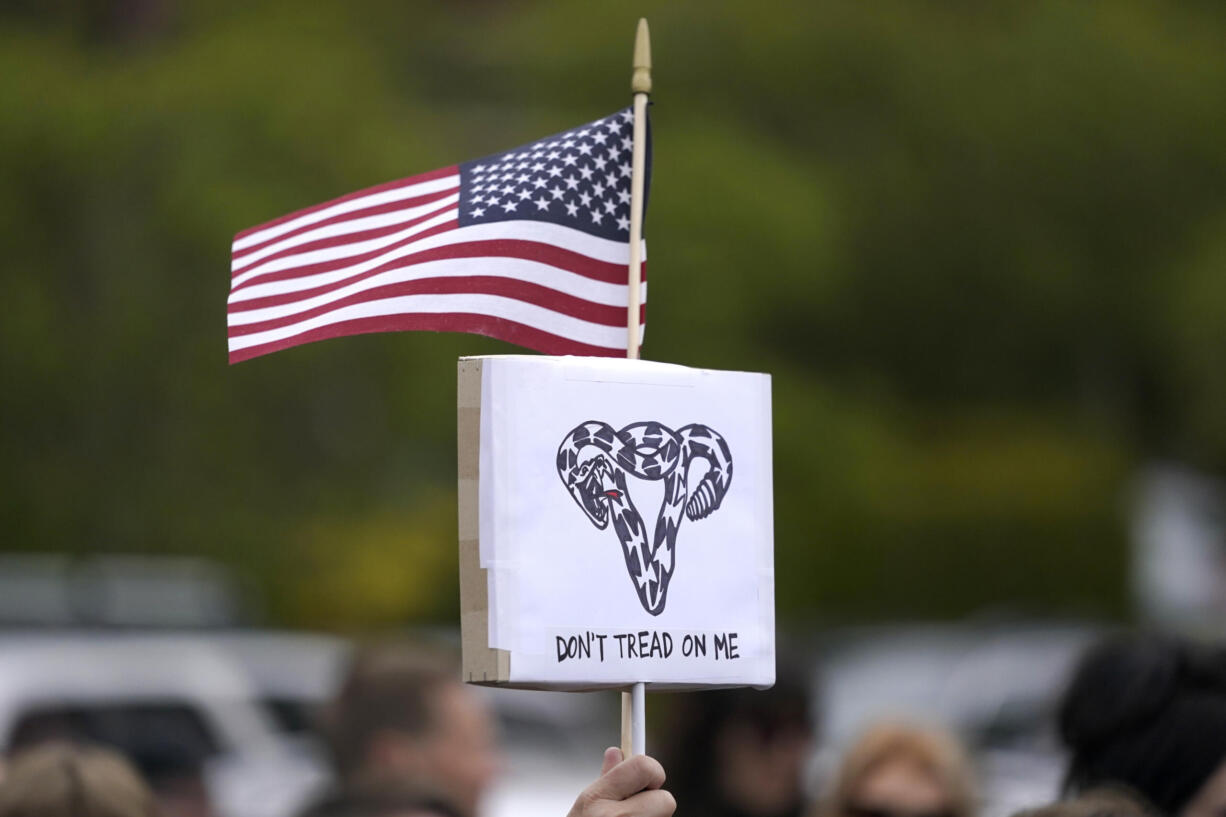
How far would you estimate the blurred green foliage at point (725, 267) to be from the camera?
1404 cm

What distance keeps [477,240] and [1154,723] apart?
201cm

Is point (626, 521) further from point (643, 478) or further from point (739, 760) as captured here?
point (739, 760)

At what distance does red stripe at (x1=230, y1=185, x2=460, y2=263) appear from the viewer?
3.55 m

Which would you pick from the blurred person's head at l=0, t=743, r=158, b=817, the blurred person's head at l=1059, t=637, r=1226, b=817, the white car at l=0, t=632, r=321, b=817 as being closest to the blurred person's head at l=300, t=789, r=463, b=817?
the blurred person's head at l=0, t=743, r=158, b=817

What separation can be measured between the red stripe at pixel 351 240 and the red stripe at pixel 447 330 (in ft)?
0.68

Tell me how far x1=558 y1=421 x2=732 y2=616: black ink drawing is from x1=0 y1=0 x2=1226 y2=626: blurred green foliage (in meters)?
10.3

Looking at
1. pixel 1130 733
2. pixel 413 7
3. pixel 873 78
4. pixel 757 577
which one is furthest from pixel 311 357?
pixel 757 577

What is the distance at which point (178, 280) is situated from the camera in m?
13.9

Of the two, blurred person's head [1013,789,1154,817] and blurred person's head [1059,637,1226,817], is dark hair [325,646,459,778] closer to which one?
blurred person's head [1059,637,1226,817]

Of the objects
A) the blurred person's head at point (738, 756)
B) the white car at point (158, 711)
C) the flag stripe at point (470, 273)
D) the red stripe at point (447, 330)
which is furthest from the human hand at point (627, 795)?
the white car at point (158, 711)

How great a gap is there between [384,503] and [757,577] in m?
12.9

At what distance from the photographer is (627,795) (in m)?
2.85

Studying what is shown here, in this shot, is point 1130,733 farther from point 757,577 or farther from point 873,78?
point 873,78

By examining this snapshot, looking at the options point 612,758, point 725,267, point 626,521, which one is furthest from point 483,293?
point 725,267
